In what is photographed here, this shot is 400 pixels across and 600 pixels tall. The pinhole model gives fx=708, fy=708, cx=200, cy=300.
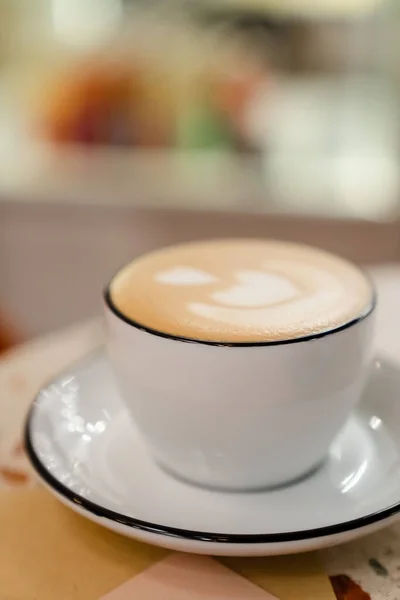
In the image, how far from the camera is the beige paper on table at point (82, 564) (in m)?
0.32

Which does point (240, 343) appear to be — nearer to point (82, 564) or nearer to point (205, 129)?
point (82, 564)

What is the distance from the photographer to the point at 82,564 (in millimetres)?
340

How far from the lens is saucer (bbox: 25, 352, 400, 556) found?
12.6 inches

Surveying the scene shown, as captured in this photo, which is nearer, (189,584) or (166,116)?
(189,584)

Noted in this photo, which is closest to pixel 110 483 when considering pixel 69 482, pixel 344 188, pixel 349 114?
pixel 69 482

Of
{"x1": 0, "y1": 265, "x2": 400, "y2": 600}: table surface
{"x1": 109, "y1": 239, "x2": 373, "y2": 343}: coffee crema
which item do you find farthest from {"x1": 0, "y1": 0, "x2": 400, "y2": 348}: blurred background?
{"x1": 109, "y1": 239, "x2": 373, "y2": 343}: coffee crema

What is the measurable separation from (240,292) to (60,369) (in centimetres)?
22

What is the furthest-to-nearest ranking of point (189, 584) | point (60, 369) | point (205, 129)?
1. point (205, 129)
2. point (60, 369)
3. point (189, 584)

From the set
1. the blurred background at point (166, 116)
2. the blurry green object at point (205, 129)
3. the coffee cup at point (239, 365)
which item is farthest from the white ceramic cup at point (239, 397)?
the blurry green object at point (205, 129)

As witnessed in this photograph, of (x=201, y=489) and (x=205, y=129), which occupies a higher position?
(x=205, y=129)

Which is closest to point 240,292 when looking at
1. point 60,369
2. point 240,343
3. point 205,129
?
point 240,343

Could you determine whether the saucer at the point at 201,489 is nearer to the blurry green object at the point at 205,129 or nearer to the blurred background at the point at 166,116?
the blurred background at the point at 166,116

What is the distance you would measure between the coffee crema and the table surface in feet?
0.37

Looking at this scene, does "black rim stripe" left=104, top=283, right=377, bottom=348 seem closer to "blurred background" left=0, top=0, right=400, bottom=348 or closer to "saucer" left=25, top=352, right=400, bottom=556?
"saucer" left=25, top=352, right=400, bottom=556
